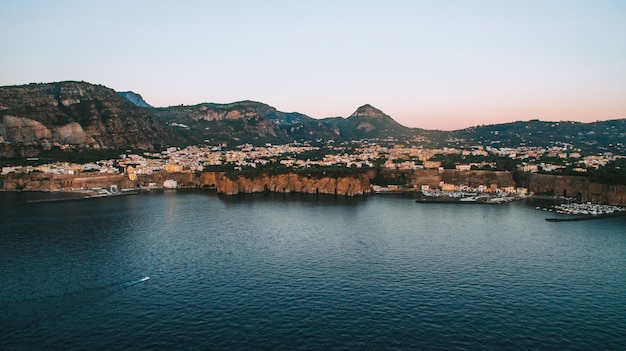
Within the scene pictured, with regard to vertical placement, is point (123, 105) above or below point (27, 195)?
above

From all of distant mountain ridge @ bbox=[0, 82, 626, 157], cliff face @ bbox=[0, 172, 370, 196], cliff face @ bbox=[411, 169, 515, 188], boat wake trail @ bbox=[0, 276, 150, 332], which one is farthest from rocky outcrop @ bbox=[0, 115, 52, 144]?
boat wake trail @ bbox=[0, 276, 150, 332]

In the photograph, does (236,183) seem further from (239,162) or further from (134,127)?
(134,127)

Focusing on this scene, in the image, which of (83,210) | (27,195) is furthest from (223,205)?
(27,195)

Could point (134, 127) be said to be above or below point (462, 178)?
above

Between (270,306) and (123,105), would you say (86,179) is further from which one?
(270,306)

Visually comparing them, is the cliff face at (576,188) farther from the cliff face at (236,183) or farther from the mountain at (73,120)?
the mountain at (73,120)

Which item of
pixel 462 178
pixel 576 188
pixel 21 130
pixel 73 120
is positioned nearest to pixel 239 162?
pixel 73 120

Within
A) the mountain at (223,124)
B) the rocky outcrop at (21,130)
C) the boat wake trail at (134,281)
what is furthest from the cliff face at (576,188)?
the mountain at (223,124)
